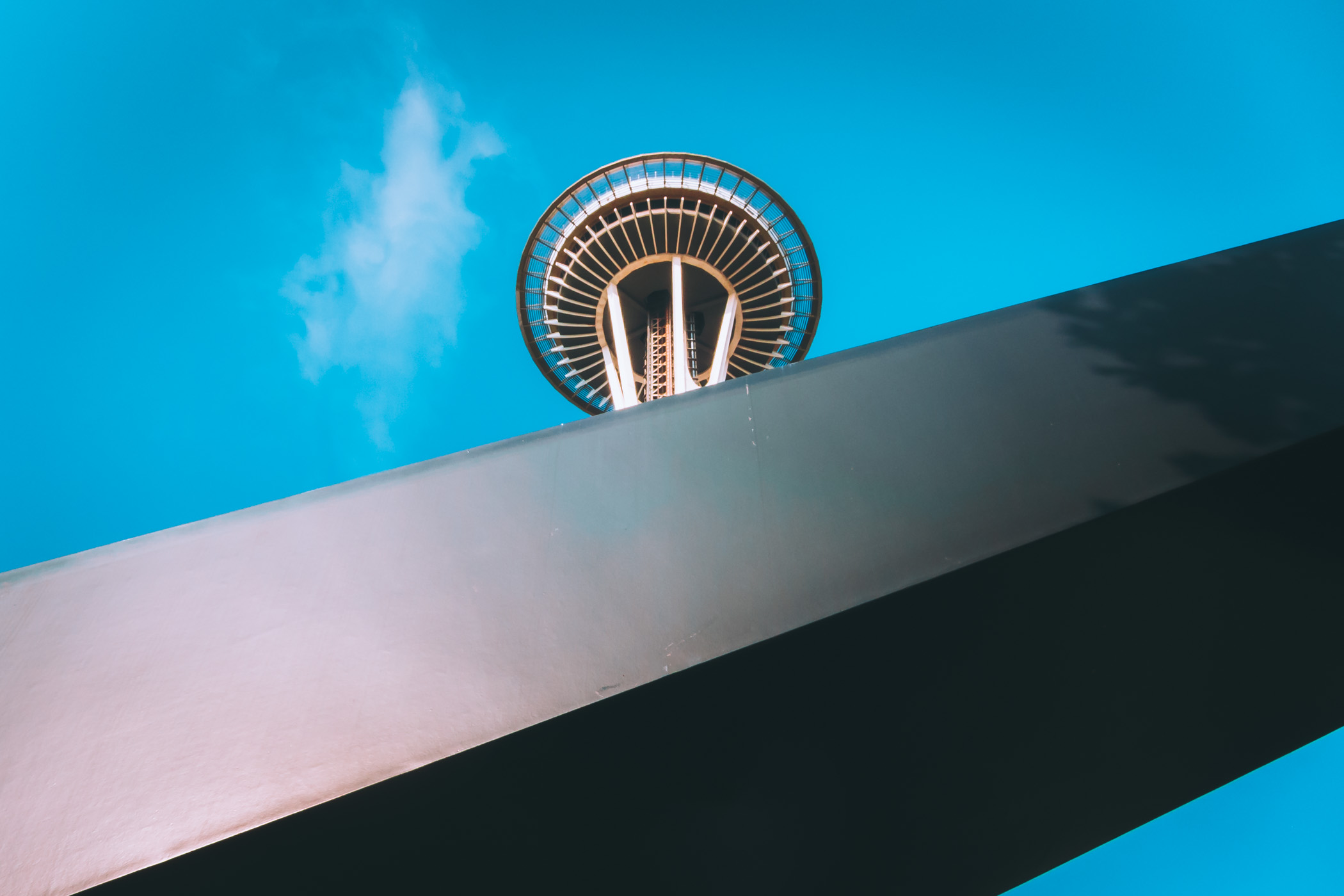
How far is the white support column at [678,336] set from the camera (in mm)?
29391

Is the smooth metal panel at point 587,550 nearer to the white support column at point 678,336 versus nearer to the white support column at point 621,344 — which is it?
the white support column at point 678,336

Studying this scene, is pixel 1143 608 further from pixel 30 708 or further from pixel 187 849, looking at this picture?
pixel 30 708

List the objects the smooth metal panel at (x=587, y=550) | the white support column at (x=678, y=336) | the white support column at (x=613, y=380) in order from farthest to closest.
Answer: the white support column at (x=613, y=380) < the white support column at (x=678, y=336) < the smooth metal panel at (x=587, y=550)

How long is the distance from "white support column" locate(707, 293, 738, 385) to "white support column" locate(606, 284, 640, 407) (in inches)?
141

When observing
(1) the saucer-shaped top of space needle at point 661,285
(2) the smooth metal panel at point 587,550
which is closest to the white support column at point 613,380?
(1) the saucer-shaped top of space needle at point 661,285

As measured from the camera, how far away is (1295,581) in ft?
4.86

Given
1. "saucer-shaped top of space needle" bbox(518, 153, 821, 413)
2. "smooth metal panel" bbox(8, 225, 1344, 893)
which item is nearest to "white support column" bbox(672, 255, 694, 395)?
"saucer-shaped top of space needle" bbox(518, 153, 821, 413)

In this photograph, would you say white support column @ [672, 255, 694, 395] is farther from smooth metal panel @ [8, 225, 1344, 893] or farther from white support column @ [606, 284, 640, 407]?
smooth metal panel @ [8, 225, 1344, 893]

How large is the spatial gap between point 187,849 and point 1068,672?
1.86 meters

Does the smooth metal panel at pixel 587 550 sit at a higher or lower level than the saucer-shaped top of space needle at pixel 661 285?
lower

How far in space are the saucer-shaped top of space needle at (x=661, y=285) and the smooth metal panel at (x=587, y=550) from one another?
27.6 m

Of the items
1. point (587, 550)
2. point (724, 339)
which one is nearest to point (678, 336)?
point (724, 339)

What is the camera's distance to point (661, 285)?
34.1 m

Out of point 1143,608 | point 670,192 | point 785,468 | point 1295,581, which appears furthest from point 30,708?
point 670,192
